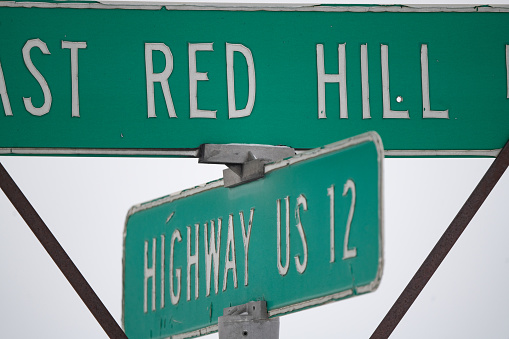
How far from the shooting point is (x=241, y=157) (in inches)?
79.6

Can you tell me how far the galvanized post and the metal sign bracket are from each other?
0.73 feet

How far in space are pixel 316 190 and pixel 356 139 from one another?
0.13 metres

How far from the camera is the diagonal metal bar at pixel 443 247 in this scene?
202cm

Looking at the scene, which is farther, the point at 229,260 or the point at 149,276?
the point at 149,276

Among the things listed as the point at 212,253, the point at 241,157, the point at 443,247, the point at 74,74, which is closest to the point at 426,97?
the point at 443,247

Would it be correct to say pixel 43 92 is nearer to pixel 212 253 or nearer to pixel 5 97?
pixel 5 97

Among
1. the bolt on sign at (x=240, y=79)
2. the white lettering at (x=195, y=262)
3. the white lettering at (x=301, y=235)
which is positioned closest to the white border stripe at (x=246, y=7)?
the bolt on sign at (x=240, y=79)

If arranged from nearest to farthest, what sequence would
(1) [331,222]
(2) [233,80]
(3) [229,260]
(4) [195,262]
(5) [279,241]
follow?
(1) [331,222] < (5) [279,241] < (3) [229,260] < (4) [195,262] < (2) [233,80]

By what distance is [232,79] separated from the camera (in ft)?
7.08

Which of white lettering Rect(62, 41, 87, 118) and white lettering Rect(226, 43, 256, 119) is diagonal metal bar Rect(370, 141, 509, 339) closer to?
white lettering Rect(226, 43, 256, 119)

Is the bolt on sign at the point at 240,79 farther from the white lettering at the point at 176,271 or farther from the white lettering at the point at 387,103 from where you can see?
the white lettering at the point at 176,271

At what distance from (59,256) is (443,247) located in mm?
705

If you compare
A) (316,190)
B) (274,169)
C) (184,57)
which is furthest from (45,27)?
(316,190)

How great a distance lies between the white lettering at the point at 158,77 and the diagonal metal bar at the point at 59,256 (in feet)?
0.96
